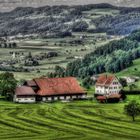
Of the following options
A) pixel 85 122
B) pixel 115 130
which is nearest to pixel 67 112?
pixel 85 122

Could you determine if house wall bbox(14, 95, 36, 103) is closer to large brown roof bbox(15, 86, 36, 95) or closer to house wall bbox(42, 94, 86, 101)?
large brown roof bbox(15, 86, 36, 95)

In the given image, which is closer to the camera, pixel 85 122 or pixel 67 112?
pixel 85 122

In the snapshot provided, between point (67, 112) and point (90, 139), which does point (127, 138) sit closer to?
point (90, 139)

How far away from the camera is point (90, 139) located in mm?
120312

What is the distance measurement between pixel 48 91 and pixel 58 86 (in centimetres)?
547

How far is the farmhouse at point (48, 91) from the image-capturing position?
18438 cm

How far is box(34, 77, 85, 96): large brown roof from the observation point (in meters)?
189

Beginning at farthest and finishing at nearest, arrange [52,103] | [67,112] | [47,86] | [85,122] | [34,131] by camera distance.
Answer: [47,86] → [52,103] → [67,112] → [85,122] → [34,131]

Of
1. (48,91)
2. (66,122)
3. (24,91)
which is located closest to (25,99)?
(24,91)

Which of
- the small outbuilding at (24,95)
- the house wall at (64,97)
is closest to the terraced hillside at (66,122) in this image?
the small outbuilding at (24,95)

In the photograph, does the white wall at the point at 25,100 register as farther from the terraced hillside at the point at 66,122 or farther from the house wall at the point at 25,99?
the terraced hillside at the point at 66,122

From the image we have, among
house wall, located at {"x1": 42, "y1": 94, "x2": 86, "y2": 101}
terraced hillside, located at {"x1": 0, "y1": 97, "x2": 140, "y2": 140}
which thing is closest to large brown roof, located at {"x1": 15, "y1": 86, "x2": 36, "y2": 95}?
house wall, located at {"x1": 42, "y1": 94, "x2": 86, "y2": 101}

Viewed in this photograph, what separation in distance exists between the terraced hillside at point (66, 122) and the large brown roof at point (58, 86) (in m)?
15.1

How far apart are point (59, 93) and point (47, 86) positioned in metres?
4.97
